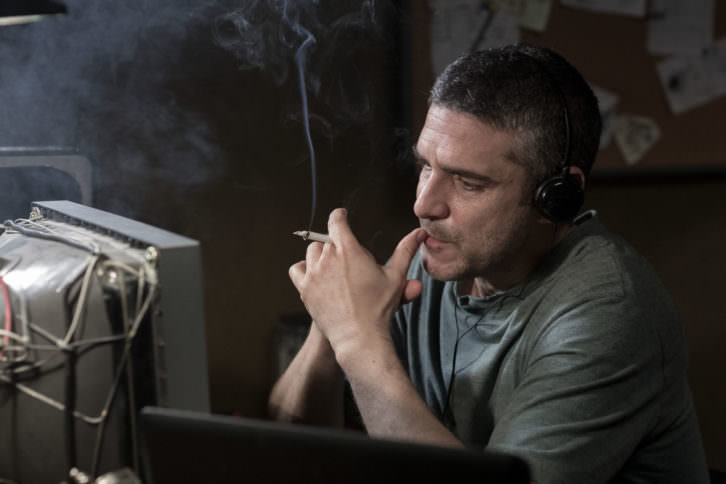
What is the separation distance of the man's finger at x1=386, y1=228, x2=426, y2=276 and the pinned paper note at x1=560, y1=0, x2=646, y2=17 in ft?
4.48

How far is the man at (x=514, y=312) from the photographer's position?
94cm

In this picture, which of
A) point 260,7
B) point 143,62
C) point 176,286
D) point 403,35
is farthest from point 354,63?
point 176,286

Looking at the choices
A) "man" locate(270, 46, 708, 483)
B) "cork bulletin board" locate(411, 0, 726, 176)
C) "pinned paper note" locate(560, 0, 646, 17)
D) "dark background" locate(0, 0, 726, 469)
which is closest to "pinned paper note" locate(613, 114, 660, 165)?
"cork bulletin board" locate(411, 0, 726, 176)

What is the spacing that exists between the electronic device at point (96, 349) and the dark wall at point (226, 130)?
112 cm

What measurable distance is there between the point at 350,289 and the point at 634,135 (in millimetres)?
1608

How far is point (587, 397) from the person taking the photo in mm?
935

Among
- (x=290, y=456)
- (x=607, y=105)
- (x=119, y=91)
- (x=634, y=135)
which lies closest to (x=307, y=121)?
(x=119, y=91)

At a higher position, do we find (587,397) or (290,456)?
(290,456)

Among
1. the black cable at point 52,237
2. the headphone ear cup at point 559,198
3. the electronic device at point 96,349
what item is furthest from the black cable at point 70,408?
the headphone ear cup at point 559,198

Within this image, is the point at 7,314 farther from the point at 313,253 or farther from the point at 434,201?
the point at 434,201

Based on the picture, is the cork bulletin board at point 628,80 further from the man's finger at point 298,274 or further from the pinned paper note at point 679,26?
the man's finger at point 298,274

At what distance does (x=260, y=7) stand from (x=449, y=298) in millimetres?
833

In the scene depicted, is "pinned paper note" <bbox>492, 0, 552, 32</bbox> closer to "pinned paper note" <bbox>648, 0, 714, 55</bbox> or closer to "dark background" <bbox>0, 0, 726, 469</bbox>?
"dark background" <bbox>0, 0, 726, 469</bbox>

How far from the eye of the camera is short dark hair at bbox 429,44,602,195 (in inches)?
43.7
